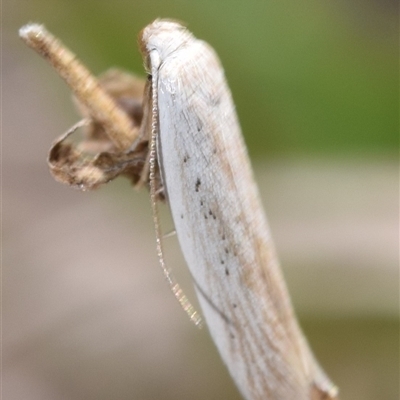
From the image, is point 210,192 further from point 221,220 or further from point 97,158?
point 97,158

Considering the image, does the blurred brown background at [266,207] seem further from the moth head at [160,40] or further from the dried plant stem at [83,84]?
the moth head at [160,40]

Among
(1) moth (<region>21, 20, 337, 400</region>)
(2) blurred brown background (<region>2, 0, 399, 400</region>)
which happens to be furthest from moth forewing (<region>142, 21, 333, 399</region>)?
(2) blurred brown background (<region>2, 0, 399, 400</region>)

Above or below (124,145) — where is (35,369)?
below

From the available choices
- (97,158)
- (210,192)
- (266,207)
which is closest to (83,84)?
(97,158)

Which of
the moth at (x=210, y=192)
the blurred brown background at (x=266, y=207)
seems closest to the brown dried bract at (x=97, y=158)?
the moth at (x=210, y=192)

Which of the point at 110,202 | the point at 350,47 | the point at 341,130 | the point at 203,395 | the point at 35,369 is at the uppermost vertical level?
the point at 350,47

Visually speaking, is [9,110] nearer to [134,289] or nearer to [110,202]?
[110,202]

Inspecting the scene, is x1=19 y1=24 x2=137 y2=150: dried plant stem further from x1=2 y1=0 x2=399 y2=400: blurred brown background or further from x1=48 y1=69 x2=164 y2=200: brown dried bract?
x1=2 y1=0 x2=399 y2=400: blurred brown background

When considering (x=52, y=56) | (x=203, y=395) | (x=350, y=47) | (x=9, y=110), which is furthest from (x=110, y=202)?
(x=52, y=56)
